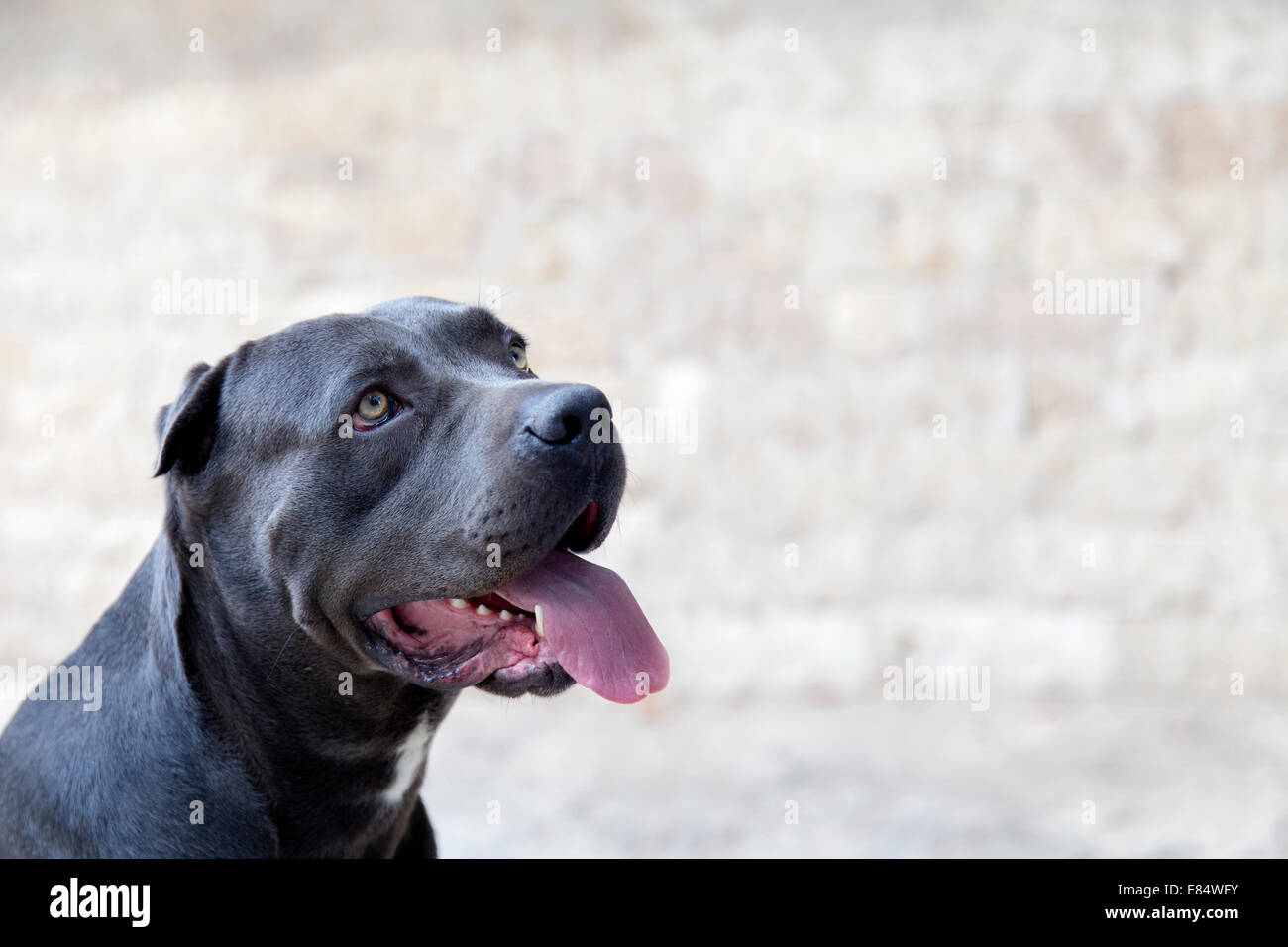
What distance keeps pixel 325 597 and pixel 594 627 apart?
0.55m

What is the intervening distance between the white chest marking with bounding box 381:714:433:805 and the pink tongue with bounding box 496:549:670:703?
44 centimetres

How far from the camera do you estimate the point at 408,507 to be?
100 inches

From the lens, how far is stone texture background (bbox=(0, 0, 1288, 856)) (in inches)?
234

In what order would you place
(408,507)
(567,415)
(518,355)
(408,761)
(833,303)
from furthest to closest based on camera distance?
(833,303), (518,355), (408,761), (408,507), (567,415)

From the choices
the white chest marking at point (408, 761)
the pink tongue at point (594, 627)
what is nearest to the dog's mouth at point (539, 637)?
the pink tongue at point (594, 627)

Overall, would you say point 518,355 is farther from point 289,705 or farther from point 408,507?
point 289,705

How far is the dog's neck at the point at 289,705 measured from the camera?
2574 millimetres

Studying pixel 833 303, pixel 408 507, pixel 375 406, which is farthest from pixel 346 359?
pixel 833 303

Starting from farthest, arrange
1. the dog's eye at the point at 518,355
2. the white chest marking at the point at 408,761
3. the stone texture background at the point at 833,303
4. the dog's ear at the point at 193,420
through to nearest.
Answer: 1. the stone texture background at the point at 833,303
2. the dog's eye at the point at 518,355
3. the white chest marking at the point at 408,761
4. the dog's ear at the point at 193,420

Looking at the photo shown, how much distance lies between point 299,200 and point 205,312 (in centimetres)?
83

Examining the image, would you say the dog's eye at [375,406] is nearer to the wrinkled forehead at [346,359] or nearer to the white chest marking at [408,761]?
the wrinkled forehead at [346,359]

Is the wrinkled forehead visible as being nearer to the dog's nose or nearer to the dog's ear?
the dog's ear

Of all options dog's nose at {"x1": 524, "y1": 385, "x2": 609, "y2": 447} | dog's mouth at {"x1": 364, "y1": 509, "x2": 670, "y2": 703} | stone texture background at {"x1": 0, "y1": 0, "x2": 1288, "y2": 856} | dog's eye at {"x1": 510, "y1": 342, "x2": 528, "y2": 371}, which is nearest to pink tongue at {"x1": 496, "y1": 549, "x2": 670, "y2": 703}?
dog's mouth at {"x1": 364, "y1": 509, "x2": 670, "y2": 703}
